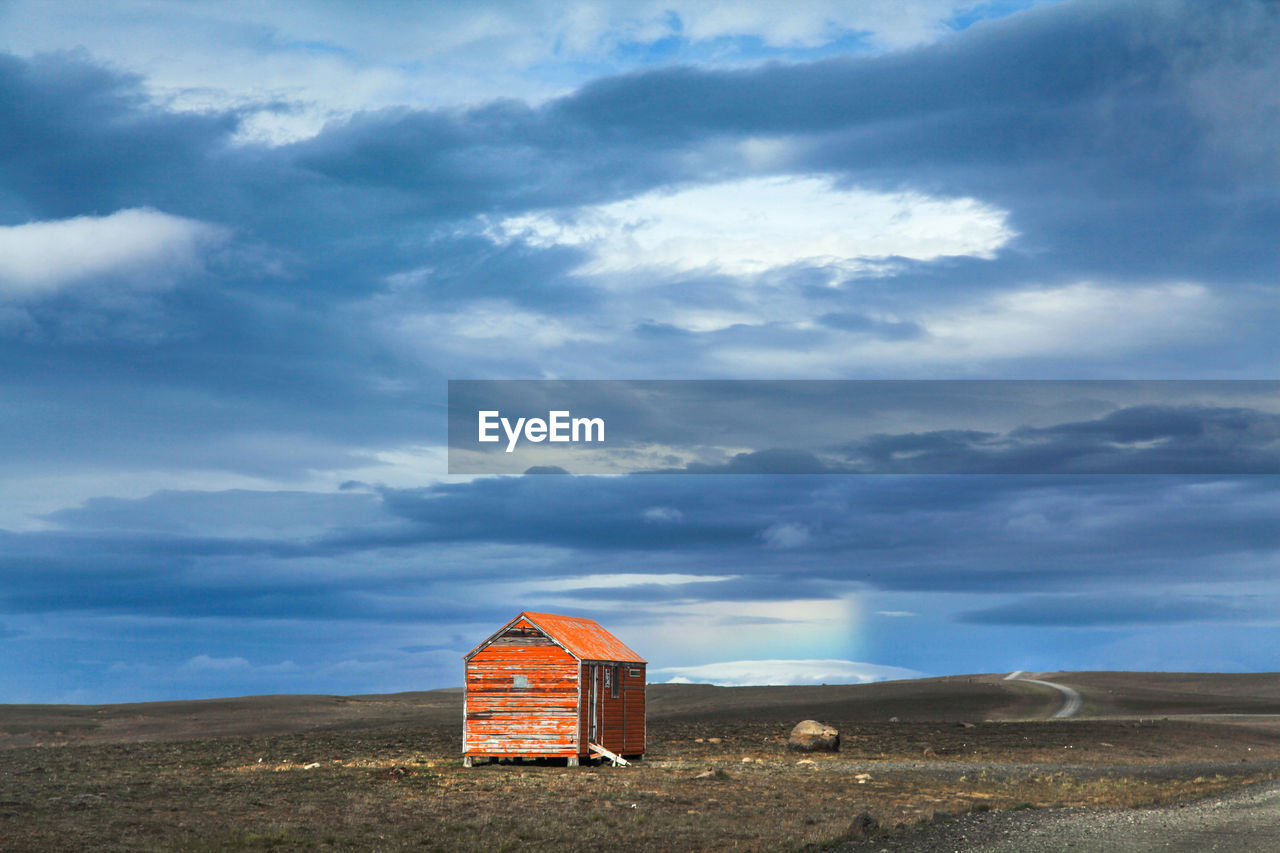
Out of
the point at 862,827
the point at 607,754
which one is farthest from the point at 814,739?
the point at 862,827

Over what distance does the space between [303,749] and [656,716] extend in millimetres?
37905

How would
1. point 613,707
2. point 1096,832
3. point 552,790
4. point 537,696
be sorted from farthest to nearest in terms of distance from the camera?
point 613,707 → point 537,696 → point 552,790 → point 1096,832

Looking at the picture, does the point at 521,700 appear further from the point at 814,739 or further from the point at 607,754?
the point at 814,739

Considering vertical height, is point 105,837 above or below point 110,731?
above

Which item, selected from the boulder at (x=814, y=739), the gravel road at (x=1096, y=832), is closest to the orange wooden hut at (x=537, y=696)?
the boulder at (x=814, y=739)

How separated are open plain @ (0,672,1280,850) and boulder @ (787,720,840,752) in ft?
2.45

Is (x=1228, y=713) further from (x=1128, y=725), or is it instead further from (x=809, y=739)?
(x=809, y=739)

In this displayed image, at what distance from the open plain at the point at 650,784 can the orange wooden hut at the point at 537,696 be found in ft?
3.81

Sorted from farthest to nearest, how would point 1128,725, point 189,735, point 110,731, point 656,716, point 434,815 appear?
1. point 656,716
2. point 110,731
3. point 189,735
4. point 1128,725
5. point 434,815

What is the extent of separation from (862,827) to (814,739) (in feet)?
100

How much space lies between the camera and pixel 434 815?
2792 centimetres

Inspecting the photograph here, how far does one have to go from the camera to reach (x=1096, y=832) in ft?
77.3

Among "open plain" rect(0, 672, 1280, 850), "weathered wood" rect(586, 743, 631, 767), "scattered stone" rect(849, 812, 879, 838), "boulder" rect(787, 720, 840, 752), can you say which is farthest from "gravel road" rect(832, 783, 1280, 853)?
"boulder" rect(787, 720, 840, 752)

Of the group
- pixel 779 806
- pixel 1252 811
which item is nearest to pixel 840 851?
pixel 779 806
